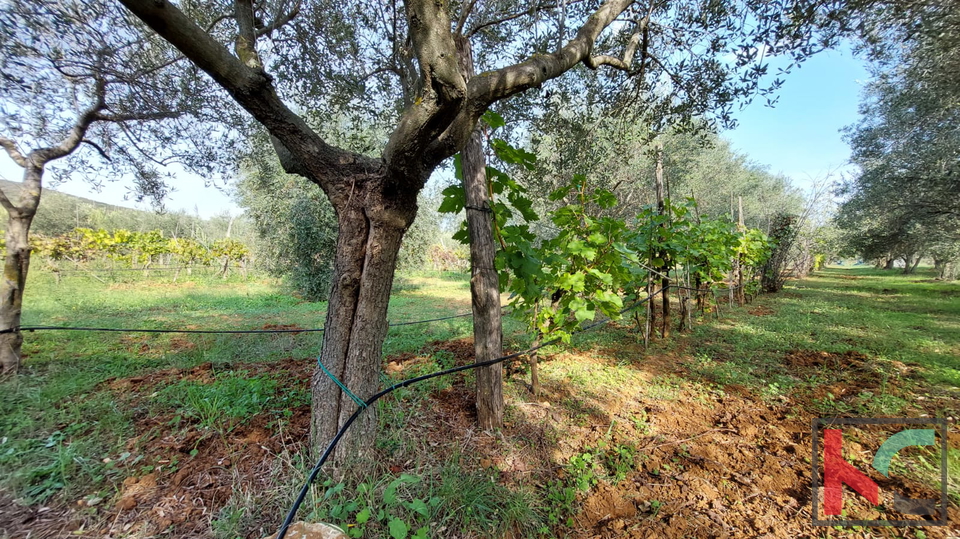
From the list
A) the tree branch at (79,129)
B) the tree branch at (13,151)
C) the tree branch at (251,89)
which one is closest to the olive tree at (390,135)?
the tree branch at (251,89)

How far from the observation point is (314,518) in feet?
5.60

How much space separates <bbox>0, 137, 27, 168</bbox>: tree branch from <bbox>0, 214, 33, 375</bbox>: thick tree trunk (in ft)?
1.94

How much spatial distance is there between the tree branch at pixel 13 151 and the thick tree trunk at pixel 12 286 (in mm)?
590

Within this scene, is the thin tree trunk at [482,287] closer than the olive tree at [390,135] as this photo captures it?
No

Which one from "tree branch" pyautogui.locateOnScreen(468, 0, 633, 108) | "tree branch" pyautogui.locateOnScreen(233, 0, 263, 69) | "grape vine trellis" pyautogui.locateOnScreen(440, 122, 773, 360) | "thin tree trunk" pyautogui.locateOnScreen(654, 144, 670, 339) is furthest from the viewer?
"thin tree trunk" pyautogui.locateOnScreen(654, 144, 670, 339)

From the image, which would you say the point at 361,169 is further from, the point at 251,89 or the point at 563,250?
the point at 563,250

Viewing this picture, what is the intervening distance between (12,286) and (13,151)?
1.45 metres

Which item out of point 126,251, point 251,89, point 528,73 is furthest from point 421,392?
point 126,251

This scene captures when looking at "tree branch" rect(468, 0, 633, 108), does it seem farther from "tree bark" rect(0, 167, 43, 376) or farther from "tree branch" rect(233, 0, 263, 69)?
"tree bark" rect(0, 167, 43, 376)

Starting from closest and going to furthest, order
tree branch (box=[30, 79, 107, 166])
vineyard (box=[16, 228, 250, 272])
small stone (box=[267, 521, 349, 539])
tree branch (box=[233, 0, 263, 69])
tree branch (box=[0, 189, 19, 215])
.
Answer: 1. small stone (box=[267, 521, 349, 539])
2. tree branch (box=[233, 0, 263, 69])
3. tree branch (box=[0, 189, 19, 215])
4. tree branch (box=[30, 79, 107, 166])
5. vineyard (box=[16, 228, 250, 272])

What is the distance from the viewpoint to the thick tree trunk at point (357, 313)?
2.10m

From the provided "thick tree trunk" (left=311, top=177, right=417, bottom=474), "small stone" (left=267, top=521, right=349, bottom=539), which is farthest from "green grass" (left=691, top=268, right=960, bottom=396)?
"small stone" (left=267, top=521, right=349, bottom=539)

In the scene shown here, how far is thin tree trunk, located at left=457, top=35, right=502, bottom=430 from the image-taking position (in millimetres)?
2623

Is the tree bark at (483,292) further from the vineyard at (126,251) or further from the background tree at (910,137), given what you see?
the vineyard at (126,251)
